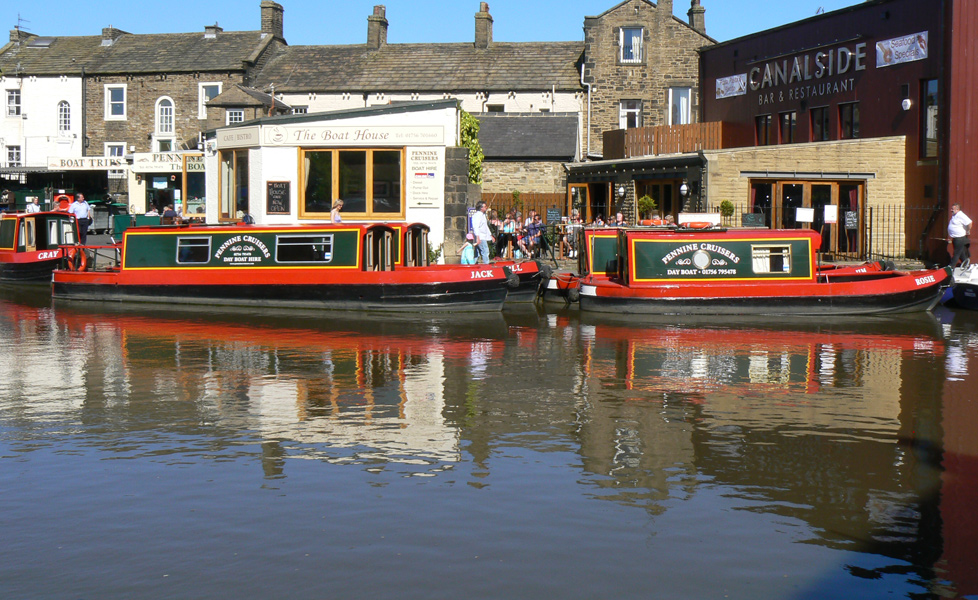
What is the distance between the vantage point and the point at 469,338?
15953 millimetres

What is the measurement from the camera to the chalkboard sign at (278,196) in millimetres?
22375

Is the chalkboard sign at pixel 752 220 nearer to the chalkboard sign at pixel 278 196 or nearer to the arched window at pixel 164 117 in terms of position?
the chalkboard sign at pixel 278 196

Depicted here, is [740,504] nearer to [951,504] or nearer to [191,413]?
[951,504]

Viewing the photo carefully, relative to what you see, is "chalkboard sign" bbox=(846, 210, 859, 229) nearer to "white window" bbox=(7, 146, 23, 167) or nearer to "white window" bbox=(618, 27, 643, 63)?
"white window" bbox=(618, 27, 643, 63)

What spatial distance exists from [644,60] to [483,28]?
25.9 ft

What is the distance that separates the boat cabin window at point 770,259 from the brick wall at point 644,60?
2606 cm

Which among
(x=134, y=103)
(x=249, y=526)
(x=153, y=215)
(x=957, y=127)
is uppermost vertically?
(x=134, y=103)

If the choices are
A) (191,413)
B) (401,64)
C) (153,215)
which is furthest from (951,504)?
(401,64)

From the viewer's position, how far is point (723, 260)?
19375 mm

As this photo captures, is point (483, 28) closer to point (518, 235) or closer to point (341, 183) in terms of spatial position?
point (518, 235)

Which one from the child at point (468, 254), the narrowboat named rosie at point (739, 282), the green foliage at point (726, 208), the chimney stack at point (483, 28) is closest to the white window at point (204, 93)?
the chimney stack at point (483, 28)

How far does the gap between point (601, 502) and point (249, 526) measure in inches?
95.3

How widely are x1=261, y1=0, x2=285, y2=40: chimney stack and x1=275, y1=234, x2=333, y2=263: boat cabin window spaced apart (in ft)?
104

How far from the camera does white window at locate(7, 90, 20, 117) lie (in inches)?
1914
